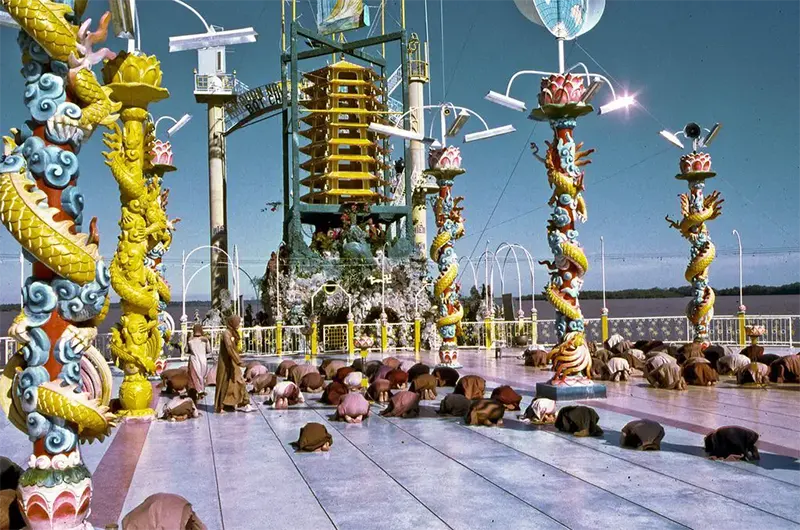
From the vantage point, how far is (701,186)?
872 inches

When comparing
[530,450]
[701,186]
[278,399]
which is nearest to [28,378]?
[530,450]

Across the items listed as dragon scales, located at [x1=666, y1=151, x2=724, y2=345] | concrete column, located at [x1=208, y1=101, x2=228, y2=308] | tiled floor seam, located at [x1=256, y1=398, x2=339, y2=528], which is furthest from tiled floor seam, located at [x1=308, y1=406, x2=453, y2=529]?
concrete column, located at [x1=208, y1=101, x2=228, y2=308]

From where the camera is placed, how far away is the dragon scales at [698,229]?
21.7 meters

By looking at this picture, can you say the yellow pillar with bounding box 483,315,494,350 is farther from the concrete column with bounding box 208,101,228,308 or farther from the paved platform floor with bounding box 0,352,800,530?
the concrete column with bounding box 208,101,228,308

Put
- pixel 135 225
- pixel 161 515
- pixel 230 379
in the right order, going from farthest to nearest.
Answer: pixel 230 379, pixel 135 225, pixel 161 515

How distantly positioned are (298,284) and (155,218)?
22.5 meters

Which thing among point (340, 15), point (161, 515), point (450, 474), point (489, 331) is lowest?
point (450, 474)

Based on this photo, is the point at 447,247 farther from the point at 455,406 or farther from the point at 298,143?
the point at 298,143

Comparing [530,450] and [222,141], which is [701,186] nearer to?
[530,450]

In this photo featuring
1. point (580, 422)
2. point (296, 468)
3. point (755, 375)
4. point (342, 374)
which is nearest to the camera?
point (296, 468)

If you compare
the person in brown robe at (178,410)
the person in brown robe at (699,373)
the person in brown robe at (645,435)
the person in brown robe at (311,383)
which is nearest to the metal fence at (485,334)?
the person in brown robe at (699,373)

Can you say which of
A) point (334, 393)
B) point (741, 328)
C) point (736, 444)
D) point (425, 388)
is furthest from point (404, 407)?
point (741, 328)

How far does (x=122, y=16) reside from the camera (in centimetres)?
916

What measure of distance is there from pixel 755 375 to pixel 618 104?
6.62m
